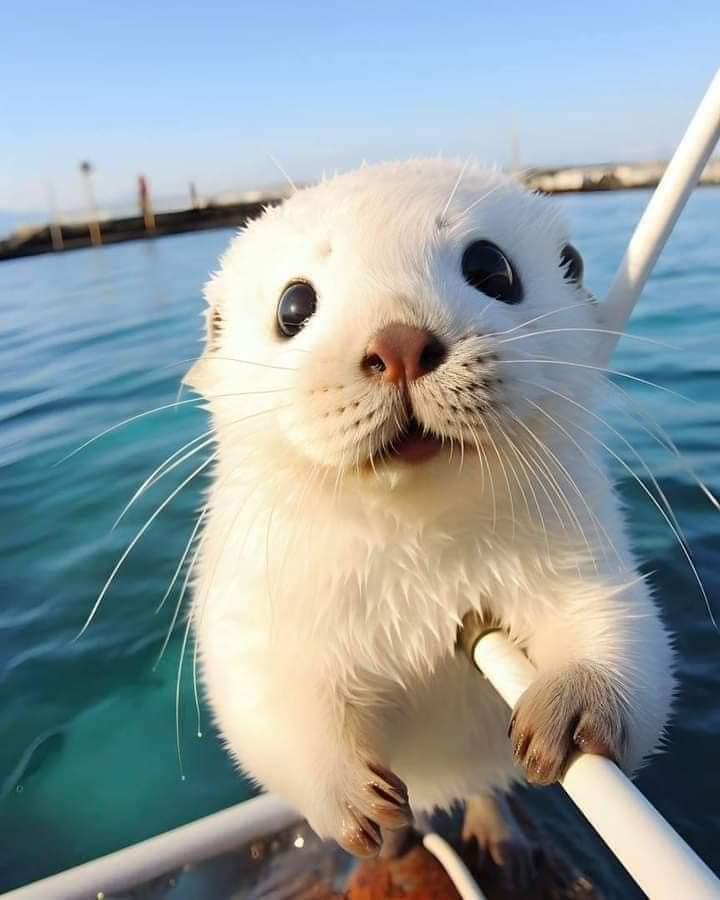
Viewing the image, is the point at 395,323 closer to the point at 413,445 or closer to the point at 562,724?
the point at 413,445

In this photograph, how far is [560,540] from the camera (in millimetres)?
1946

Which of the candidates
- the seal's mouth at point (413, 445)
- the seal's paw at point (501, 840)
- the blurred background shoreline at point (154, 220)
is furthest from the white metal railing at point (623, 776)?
the blurred background shoreline at point (154, 220)

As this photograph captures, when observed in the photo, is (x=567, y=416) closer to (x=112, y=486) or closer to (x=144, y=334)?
(x=112, y=486)

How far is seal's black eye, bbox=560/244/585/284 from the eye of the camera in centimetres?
217

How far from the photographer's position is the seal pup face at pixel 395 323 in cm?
150

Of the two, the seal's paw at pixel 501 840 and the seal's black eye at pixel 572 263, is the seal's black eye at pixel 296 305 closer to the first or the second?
the seal's black eye at pixel 572 263

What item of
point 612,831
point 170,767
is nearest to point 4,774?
point 170,767

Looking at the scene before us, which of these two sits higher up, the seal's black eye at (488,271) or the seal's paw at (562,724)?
the seal's black eye at (488,271)

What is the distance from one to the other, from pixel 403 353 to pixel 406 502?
0.34 meters

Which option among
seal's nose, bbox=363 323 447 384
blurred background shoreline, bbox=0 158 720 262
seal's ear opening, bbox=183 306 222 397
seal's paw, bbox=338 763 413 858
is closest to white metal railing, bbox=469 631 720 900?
seal's paw, bbox=338 763 413 858

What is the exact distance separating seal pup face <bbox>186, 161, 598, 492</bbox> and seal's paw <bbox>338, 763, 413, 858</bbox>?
2.28 ft

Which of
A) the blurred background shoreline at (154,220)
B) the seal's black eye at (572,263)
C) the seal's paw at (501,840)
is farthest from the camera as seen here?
the blurred background shoreline at (154,220)

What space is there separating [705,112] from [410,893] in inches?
80.0

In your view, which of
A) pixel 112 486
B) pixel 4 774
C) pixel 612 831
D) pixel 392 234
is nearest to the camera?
pixel 612 831
